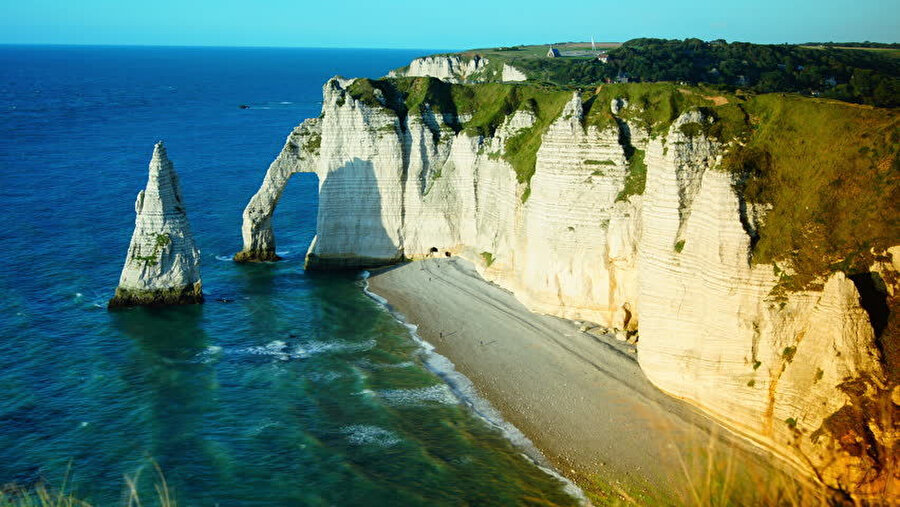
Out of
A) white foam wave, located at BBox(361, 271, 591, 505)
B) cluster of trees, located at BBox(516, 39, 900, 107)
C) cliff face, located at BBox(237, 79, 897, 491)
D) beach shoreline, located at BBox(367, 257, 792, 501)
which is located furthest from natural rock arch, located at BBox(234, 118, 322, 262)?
cluster of trees, located at BBox(516, 39, 900, 107)

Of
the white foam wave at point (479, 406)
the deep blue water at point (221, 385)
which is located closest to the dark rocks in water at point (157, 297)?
the deep blue water at point (221, 385)

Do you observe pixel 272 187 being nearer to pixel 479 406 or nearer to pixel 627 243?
pixel 479 406

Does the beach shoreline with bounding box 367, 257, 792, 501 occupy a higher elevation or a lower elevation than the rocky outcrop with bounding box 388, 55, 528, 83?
lower

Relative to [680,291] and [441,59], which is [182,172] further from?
[680,291]

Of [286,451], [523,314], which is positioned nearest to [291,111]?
[523,314]

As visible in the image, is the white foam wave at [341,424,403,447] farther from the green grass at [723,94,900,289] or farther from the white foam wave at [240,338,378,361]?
the green grass at [723,94,900,289]
